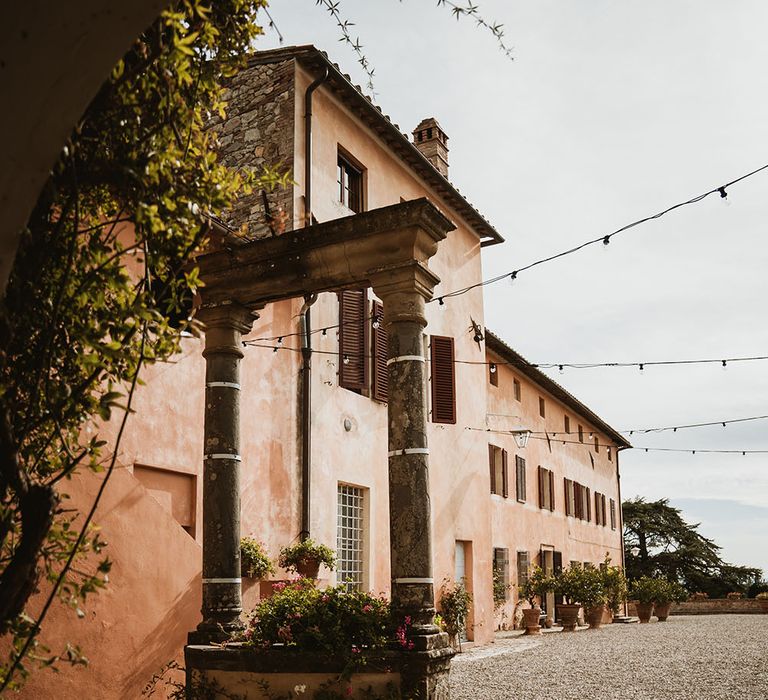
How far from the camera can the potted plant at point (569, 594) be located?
20.3 m

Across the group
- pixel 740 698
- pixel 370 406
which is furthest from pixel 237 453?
pixel 370 406

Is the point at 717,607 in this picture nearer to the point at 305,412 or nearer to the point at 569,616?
the point at 569,616

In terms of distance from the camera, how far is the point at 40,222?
272 cm

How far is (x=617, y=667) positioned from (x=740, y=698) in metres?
3.05

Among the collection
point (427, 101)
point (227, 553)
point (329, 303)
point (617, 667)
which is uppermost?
point (329, 303)

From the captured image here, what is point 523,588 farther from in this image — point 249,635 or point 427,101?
point 427,101

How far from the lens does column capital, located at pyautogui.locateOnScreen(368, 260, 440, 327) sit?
5.91 metres

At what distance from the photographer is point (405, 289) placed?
234 inches

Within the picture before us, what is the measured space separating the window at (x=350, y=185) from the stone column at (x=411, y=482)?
23.9 feet

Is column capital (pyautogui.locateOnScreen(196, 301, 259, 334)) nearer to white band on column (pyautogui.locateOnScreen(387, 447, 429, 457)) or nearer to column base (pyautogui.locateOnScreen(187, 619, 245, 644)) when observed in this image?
white band on column (pyautogui.locateOnScreen(387, 447, 429, 457))

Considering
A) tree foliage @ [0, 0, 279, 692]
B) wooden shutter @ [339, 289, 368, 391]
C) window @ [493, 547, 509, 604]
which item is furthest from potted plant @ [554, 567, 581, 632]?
tree foliage @ [0, 0, 279, 692]

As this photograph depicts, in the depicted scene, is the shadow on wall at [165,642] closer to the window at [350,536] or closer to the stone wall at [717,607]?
the window at [350,536]

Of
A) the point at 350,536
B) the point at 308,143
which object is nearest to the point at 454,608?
the point at 350,536

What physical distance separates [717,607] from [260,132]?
92.7 feet
